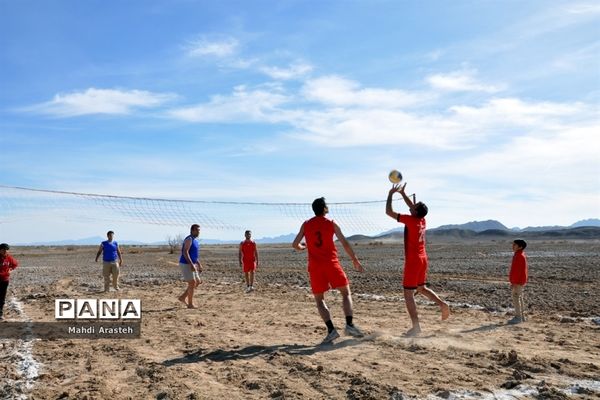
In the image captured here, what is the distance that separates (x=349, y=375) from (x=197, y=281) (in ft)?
20.3

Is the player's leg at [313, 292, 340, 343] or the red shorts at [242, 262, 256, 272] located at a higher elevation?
the red shorts at [242, 262, 256, 272]

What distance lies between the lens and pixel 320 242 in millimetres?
6812

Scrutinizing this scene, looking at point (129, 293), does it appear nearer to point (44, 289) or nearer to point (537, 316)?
point (44, 289)

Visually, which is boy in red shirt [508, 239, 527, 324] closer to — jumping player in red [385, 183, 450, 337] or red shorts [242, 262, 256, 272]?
jumping player in red [385, 183, 450, 337]

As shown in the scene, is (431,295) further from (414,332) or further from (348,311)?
(348,311)

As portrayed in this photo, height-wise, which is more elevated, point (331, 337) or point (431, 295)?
point (431, 295)

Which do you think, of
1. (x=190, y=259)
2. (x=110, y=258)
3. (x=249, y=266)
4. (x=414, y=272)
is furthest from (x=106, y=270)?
(x=414, y=272)

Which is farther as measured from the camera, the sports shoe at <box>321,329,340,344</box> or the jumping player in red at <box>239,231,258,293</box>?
the jumping player in red at <box>239,231,258,293</box>

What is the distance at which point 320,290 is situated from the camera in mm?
6809

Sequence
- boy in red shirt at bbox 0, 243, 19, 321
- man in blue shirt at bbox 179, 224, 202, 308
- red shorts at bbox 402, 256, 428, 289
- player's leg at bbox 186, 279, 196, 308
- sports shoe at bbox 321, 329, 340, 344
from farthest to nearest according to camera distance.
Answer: player's leg at bbox 186, 279, 196, 308
man in blue shirt at bbox 179, 224, 202, 308
boy in red shirt at bbox 0, 243, 19, 321
red shorts at bbox 402, 256, 428, 289
sports shoe at bbox 321, 329, 340, 344

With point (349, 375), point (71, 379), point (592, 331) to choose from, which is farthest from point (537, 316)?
point (71, 379)

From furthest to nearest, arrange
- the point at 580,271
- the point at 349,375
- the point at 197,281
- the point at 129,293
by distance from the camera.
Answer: the point at 580,271, the point at 129,293, the point at 197,281, the point at 349,375

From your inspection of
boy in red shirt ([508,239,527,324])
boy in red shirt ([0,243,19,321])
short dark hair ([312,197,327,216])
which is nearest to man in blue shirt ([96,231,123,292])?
boy in red shirt ([0,243,19,321])

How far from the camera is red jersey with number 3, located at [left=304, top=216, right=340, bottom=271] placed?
22.3 ft
